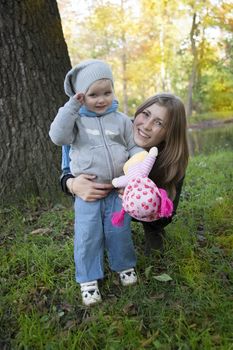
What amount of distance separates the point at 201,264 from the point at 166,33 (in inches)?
721

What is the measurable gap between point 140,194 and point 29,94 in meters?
2.07

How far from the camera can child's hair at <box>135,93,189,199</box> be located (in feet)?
8.70

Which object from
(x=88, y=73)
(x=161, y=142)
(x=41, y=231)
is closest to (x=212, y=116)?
(x=41, y=231)

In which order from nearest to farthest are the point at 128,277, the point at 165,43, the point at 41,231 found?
the point at 128,277, the point at 41,231, the point at 165,43

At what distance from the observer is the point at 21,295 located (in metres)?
2.54

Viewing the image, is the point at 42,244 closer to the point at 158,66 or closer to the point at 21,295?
the point at 21,295

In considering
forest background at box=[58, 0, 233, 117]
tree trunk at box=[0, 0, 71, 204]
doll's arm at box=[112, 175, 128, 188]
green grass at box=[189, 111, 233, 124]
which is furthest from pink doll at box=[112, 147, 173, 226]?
green grass at box=[189, 111, 233, 124]

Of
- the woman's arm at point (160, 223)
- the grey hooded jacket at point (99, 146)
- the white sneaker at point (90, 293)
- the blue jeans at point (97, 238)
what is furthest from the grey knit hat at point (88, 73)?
the white sneaker at point (90, 293)

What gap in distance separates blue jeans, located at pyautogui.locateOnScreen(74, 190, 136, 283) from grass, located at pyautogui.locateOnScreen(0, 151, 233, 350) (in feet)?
0.56

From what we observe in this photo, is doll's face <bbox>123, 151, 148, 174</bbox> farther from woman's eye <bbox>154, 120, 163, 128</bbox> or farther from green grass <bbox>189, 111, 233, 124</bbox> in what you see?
green grass <bbox>189, 111, 233, 124</bbox>

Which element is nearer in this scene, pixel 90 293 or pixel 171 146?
pixel 90 293

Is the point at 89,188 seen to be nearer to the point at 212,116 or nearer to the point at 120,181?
the point at 120,181

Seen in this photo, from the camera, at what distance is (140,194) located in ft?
7.37

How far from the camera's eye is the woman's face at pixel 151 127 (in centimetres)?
263
